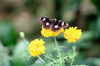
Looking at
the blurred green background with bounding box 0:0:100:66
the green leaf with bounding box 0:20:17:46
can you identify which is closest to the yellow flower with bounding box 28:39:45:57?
the blurred green background with bounding box 0:0:100:66

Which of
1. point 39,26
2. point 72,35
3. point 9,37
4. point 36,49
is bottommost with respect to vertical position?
point 36,49

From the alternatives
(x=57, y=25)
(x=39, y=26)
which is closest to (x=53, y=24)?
(x=57, y=25)

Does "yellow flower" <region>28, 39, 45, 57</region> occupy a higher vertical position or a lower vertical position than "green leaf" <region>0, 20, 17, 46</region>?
lower

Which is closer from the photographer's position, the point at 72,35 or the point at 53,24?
the point at 72,35

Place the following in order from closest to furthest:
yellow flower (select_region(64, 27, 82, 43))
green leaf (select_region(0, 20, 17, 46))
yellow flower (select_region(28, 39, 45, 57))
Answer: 1. yellow flower (select_region(28, 39, 45, 57))
2. yellow flower (select_region(64, 27, 82, 43))
3. green leaf (select_region(0, 20, 17, 46))

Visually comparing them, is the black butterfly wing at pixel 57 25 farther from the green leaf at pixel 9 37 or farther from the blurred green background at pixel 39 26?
the green leaf at pixel 9 37

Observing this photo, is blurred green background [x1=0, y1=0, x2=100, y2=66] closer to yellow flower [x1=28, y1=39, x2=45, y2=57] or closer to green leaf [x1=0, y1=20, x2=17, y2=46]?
green leaf [x1=0, y1=20, x2=17, y2=46]

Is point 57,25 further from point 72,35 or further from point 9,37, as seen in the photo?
point 9,37

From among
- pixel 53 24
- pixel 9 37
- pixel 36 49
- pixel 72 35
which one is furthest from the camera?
pixel 9 37

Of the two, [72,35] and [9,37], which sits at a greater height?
[9,37]

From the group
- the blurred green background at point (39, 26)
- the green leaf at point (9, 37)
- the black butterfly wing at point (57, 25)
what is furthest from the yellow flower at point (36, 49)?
the green leaf at point (9, 37)
